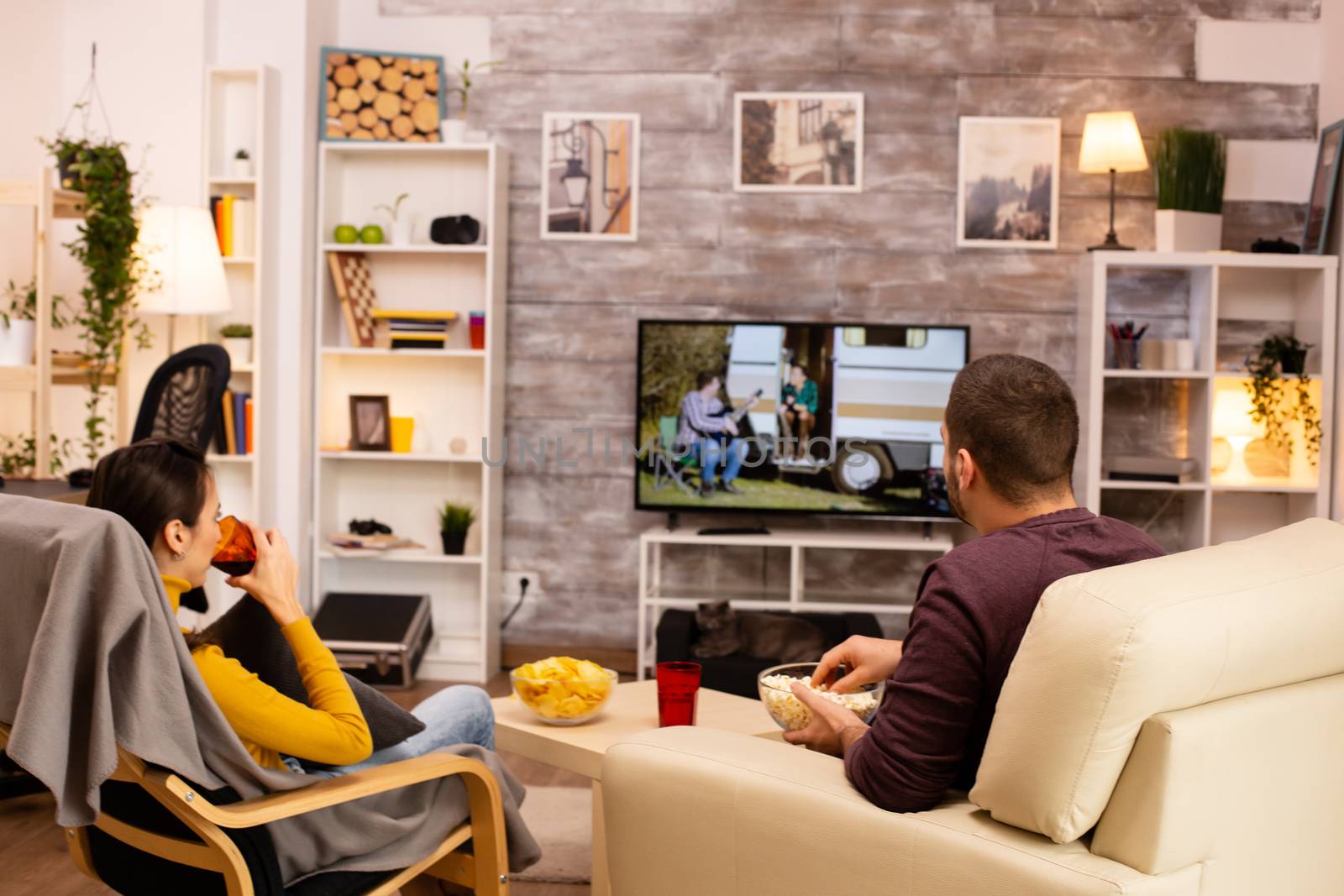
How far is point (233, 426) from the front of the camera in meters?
4.76

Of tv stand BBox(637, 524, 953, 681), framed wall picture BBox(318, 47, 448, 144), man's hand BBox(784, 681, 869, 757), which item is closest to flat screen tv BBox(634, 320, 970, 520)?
tv stand BBox(637, 524, 953, 681)

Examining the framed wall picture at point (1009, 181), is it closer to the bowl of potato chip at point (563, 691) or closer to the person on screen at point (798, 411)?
the person on screen at point (798, 411)

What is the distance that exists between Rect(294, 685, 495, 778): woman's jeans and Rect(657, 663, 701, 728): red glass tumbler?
33 cm

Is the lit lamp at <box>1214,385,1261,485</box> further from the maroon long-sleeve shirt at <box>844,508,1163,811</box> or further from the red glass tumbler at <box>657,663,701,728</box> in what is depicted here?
the maroon long-sleeve shirt at <box>844,508,1163,811</box>

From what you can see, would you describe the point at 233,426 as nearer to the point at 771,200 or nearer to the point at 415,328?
the point at 415,328

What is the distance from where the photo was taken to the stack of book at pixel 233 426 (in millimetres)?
4750

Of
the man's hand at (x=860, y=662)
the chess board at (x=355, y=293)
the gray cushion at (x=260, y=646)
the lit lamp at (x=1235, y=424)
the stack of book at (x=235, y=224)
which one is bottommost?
the man's hand at (x=860, y=662)

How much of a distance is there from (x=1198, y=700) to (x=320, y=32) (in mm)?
4506

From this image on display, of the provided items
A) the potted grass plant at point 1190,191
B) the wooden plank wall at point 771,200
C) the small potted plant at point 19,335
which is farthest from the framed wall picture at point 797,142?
the small potted plant at point 19,335

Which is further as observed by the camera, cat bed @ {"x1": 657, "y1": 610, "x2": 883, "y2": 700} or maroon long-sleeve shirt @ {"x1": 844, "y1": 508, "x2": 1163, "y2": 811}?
cat bed @ {"x1": 657, "y1": 610, "x2": 883, "y2": 700}

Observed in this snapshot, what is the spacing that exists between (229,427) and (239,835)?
129 inches

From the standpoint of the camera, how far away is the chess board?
4953mm

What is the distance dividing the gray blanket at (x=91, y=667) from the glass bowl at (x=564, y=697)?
2.63ft

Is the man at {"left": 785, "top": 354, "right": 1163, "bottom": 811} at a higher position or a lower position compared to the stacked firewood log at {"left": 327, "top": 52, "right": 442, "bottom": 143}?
lower
